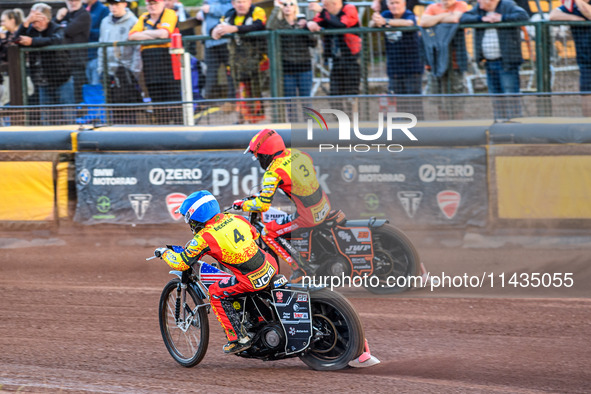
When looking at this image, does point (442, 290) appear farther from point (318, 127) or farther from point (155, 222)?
point (155, 222)

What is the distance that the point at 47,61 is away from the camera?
1252 centimetres

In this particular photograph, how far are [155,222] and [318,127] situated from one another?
8.90ft

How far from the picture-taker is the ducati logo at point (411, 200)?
1043 centimetres

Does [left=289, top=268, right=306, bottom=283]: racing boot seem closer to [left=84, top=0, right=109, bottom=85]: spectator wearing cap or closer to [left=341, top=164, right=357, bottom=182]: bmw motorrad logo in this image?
[left=341, top=164, right=357, bottom=182]: bmw motorrad logo

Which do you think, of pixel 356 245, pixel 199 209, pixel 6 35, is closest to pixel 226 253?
pixel 199 209

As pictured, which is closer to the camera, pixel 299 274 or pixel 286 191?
pixel 286 191

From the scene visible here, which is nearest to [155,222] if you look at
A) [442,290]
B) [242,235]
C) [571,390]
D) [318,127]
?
[318,127]

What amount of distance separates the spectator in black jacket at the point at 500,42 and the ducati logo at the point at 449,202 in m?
1.76

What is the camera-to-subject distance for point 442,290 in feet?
28.8

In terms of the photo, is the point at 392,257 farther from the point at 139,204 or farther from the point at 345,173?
the point at 139,204

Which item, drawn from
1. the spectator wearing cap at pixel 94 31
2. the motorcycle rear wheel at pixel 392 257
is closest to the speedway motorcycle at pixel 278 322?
the motorcycle rear wheel at pixel 392 257

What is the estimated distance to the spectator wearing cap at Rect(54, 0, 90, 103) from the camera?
12305 mm

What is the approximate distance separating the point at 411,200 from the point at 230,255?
4836 millimetres

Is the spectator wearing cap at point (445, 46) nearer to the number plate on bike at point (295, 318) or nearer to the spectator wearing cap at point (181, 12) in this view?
the spectator wearing cap at point (181, 12)
